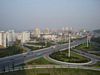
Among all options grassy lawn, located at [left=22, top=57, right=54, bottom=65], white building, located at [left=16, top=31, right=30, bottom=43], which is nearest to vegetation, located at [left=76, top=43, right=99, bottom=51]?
grassy lawn, located at [left=22, top=57, right=54, bottom=65]

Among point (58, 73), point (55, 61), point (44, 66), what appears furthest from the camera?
point (55, 61)

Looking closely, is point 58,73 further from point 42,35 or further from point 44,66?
point 42,35

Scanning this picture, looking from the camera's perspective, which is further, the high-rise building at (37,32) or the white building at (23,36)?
the white building at (23,36)

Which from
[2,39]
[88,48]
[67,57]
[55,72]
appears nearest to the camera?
[55,72]

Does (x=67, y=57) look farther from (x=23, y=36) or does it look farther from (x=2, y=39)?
(x=23, y=36)

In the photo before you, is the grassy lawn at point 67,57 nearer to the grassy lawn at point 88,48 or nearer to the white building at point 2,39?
the grassy lawn at point 88,48

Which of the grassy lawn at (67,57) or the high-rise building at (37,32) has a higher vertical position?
the high-rise building at (37,32)

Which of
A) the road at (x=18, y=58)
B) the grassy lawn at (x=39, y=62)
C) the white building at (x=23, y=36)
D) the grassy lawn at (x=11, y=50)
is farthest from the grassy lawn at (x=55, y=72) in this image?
the white building at (x=23, y=36)

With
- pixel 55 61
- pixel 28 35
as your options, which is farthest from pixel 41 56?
pixel 28 35

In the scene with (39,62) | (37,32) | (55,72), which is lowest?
(55,72)

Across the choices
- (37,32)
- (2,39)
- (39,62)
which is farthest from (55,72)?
(37,32)

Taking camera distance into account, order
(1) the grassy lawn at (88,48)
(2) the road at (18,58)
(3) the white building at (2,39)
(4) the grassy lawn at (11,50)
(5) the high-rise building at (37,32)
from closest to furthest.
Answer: (2) the road at (18,58), (4) the grassy lawn at (11,50), (3) the white building at (2,39), (1) the grassy lawn at (88,48), (5) the high-rise building at (37,32)
